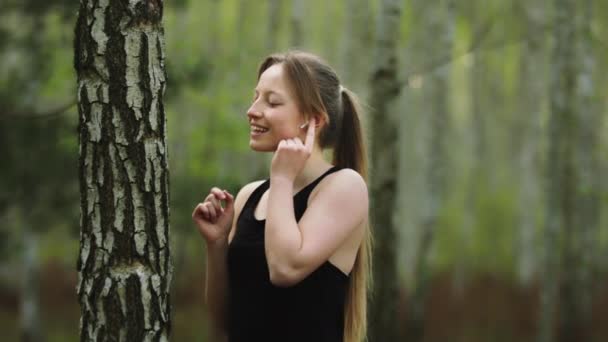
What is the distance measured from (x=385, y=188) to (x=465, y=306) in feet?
38.6

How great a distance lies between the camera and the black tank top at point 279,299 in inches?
94.0

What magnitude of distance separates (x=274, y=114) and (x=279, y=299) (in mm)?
600

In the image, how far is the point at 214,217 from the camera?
268 cm

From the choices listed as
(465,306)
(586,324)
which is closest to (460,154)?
(465,306)

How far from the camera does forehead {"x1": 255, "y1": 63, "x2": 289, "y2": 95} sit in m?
2.51

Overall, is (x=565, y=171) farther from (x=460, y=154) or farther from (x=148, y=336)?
(x=460, y=154)

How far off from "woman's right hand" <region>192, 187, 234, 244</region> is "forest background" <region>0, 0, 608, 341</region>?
233 centimetres

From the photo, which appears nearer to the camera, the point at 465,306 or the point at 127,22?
the point at 127,22

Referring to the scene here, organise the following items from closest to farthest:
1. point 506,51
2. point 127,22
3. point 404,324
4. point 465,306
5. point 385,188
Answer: point 127,22 < point 385,188 < point 404,324 < point 465,306 < point 506,51

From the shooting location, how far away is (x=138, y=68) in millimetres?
2338

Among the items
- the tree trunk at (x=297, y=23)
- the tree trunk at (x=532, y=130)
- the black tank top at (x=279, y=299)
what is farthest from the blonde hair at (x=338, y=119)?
the tree trunk at (x=532, y=130)

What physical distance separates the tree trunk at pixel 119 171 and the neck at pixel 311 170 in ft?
1.56

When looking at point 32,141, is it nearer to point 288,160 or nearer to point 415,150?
point 288,160

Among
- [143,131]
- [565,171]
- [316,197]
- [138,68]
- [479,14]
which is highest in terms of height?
[479,14]
